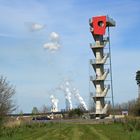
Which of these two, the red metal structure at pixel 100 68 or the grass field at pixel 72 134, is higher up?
the red metal structure at pixel 100 68

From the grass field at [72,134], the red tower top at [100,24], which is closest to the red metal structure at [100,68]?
the red tower top at [100,24]

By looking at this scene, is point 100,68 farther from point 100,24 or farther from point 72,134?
point 72,134

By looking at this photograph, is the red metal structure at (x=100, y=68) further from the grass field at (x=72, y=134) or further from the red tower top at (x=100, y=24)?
the grass field at (x=72, y=134)

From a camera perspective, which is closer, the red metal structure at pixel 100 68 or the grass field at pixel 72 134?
the grass field at pixel 72 134

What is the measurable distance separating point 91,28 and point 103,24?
311 cm

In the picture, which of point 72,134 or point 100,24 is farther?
point 100,24

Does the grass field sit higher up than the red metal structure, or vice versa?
the red metal structure

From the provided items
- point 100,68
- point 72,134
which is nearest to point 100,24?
point 100,68

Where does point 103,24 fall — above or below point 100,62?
above

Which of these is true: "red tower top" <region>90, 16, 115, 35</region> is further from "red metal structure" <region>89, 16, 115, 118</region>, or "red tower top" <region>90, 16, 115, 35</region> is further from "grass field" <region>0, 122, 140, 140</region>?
"grass field" <region>0, 122, 140, 140</region>

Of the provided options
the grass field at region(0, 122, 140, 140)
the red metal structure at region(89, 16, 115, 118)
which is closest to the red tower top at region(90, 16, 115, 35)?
the red metal structure at region(89, 16, 115, 118)

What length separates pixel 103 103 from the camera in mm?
104188

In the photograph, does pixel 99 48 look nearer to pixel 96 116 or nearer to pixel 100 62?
pixel 100 62

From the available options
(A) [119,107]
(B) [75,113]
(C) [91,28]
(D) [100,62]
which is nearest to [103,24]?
(C) [91,28]
